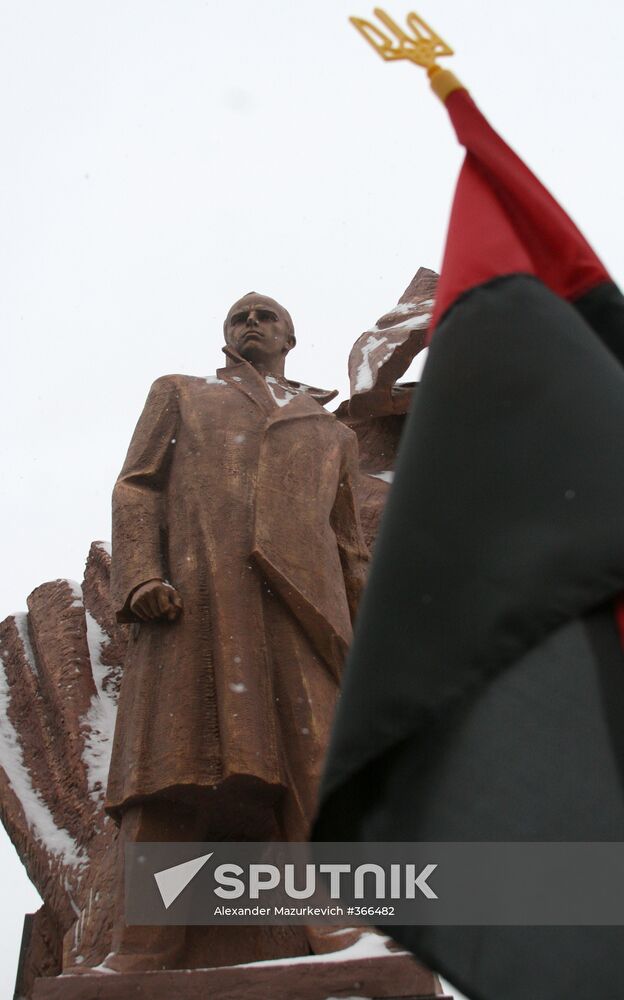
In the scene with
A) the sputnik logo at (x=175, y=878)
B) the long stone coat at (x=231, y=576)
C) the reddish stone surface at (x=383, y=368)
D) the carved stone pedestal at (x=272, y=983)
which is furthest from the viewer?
the reddish stone surface at (x=383, y=368)

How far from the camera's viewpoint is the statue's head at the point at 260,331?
527 centimetres

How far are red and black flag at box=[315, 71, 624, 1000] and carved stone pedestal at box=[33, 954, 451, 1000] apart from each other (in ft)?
5.45

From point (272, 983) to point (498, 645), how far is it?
71.1 inches

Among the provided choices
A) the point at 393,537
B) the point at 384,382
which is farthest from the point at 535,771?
the point at 384,382

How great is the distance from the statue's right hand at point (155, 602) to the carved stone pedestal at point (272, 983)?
45.1 inches

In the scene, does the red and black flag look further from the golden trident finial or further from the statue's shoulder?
the statue's shoulder

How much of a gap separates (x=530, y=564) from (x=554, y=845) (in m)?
0.42

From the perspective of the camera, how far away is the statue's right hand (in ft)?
14.2

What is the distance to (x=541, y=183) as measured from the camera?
8.75 feet

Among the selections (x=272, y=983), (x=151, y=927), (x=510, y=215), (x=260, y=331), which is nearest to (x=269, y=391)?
(x=260, y=331)

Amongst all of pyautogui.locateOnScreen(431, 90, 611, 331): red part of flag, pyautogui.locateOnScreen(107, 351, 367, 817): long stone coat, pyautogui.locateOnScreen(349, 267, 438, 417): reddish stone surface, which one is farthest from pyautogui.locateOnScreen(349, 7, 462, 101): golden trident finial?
pyautogui.locateOnScreen(349, 267, 438, 417): reddish stone surface

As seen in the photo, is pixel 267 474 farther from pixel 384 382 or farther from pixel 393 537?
pixel 393 537

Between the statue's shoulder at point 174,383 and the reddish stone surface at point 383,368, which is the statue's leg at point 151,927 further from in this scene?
the reddish stone surface at point 383,368

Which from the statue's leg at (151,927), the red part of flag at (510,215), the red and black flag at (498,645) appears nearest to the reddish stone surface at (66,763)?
the statue's leg at (151,927)
